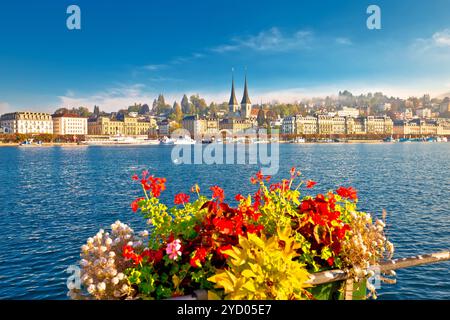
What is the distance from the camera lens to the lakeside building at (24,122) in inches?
7495

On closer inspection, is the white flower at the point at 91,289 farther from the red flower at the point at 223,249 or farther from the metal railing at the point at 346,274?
the red flower at the point at 223,249

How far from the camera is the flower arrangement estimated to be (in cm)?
329

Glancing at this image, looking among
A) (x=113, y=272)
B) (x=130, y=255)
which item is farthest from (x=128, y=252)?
(x=113, y=272)

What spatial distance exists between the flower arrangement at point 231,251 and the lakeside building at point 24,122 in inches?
8467

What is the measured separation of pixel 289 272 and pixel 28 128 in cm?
22021

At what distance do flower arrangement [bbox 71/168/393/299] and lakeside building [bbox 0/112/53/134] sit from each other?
215m

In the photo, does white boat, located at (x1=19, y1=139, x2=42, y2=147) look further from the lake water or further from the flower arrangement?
the flower arrangement

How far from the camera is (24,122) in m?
193

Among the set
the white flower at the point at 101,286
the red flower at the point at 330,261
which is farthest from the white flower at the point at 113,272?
the red flower at the point at 330,261

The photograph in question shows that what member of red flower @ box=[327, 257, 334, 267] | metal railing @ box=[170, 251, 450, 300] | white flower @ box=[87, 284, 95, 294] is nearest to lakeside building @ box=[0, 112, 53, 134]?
white flower @ box=[87, 284, 95, 294]

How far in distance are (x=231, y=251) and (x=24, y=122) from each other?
218624 mm
